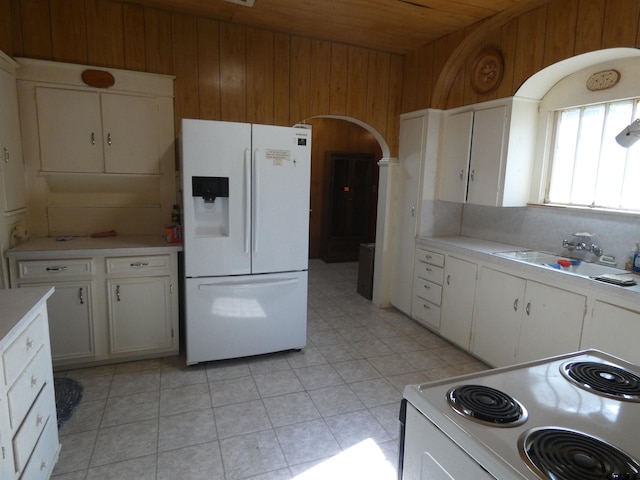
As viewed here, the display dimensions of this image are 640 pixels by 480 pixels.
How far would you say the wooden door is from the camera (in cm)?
642

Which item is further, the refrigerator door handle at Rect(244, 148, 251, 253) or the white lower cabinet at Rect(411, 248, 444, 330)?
the white lower cabinet at Rect(411, 248, 444, 330)

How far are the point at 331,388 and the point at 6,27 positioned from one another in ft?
11.0

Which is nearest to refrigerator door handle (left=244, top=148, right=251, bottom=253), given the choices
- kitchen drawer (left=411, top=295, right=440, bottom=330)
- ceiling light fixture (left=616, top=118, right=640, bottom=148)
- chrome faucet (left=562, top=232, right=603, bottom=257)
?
kitchen drawer (left=411, top=295, right=440, bottom=330)

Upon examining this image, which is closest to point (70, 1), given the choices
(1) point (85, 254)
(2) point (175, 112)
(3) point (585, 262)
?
(2) point (175, 112)

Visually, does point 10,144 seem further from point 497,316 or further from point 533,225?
point 533,225

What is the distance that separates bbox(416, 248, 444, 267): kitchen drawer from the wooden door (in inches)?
112

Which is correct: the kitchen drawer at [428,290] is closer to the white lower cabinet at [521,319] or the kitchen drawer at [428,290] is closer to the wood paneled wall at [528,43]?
the white lower cabinet at [521,319]

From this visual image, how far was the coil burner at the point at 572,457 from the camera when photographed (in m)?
0.78

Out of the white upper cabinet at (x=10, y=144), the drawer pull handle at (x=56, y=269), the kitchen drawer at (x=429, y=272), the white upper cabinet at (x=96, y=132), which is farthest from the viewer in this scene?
the kitchen drawer at (x=429, y=272)

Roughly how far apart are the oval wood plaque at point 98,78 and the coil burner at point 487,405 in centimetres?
316

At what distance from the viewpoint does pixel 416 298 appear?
389 centimetres

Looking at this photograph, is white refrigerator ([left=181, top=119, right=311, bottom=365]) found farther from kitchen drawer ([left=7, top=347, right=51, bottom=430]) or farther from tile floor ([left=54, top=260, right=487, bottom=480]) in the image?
kitchen drawer ([left=7, top=347, right=51, bottom=430])

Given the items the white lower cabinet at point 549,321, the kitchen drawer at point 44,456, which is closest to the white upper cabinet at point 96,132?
the kitchen drawer at point 44,456

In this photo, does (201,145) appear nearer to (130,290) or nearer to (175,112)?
(175,112)
